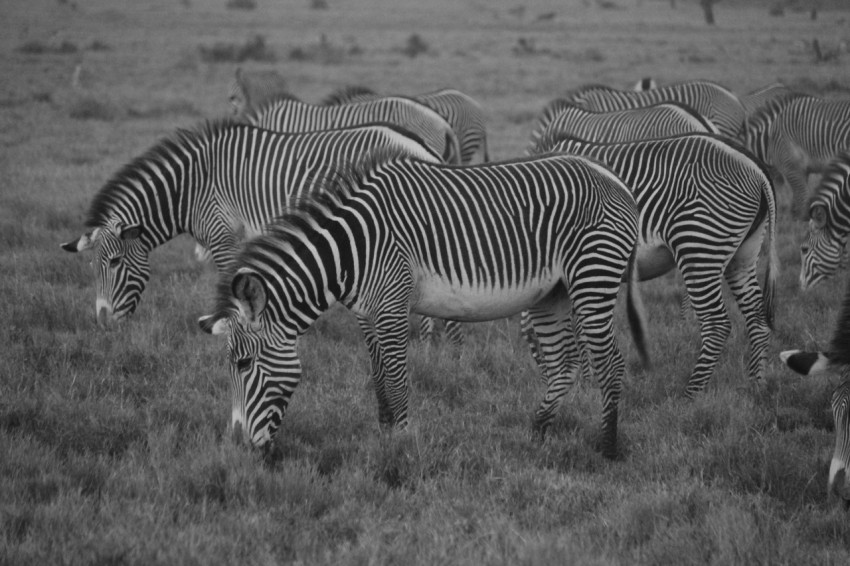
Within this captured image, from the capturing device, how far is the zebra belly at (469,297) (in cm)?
557

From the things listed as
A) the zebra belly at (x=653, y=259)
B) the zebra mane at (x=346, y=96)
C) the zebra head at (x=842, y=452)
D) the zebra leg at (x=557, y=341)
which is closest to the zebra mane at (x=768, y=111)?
the zebra mane at (x=346, y=96)

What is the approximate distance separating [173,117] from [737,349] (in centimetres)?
1650

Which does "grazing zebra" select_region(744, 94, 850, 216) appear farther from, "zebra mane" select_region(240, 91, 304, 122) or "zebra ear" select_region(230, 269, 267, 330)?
"zebra ear" select_region(230, 269, 267, 330)

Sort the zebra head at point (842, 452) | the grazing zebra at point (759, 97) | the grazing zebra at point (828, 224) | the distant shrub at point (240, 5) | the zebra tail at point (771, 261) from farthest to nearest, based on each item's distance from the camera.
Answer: the distant shrub at point (240, 5) < the grazing zebra at point (759, 97) < the grazing zebra at point (828, 224) < the zebra tail at point (771, 261) < the zebra head at point (842, 452)

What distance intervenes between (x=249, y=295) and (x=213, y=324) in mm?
268

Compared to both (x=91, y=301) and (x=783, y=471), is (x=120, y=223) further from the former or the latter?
(x=783, y=471)

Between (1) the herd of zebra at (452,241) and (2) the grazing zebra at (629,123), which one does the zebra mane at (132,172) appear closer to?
(1) the herd of zebra at (452,241)

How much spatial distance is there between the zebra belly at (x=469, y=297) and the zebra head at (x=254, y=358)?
3.26 feet

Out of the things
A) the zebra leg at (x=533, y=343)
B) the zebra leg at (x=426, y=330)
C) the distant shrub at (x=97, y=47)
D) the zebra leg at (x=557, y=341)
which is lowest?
the zebra leg at (x=426, y=330)

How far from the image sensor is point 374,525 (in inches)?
174

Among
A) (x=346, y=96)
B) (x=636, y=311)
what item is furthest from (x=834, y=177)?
(x=346, y=96)

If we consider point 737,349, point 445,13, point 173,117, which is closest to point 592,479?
point 737,349

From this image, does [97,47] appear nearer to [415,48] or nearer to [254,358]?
[415,48]

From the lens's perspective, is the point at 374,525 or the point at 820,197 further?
the point at 820,197
